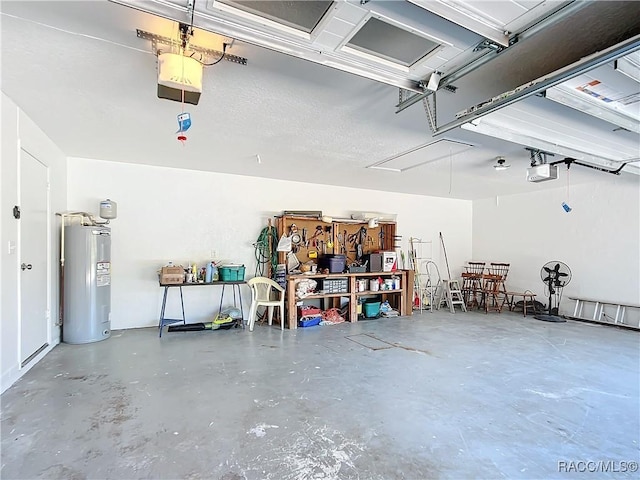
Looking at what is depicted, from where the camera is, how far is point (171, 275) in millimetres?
5160

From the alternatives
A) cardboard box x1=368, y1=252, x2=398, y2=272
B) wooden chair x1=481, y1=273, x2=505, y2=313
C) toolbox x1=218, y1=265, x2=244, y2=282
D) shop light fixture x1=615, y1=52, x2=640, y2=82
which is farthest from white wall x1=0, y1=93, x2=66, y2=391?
wooden chair x1=481, y1=273, x2=505, y2=313

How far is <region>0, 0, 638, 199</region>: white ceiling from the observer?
2.01 meters

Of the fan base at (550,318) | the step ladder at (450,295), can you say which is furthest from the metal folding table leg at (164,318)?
the fan base at (550,318)

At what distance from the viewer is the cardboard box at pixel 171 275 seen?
16.9ft

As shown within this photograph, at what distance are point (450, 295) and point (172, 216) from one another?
6043 millimetres

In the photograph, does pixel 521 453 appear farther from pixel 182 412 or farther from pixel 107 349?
pixel 107 349

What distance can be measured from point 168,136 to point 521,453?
4.57 metres

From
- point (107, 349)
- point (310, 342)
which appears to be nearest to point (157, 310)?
point (107, 349)

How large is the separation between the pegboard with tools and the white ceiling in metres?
1.32

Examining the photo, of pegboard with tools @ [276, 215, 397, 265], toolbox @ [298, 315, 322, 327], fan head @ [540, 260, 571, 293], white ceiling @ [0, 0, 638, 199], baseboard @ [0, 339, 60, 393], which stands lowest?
toolbox @ [298, 315, 322, 327]

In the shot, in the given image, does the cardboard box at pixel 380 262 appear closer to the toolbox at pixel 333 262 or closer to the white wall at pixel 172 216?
the toolbox at pixel 333 262

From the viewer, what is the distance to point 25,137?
11.6 feet

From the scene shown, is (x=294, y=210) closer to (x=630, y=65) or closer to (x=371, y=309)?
(x=371, y=309)

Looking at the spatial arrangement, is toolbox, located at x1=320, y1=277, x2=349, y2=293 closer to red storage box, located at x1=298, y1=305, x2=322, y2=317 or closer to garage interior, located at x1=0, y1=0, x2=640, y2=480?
red storage box, located at x1=298, y1=305, x2=322, y2=317
